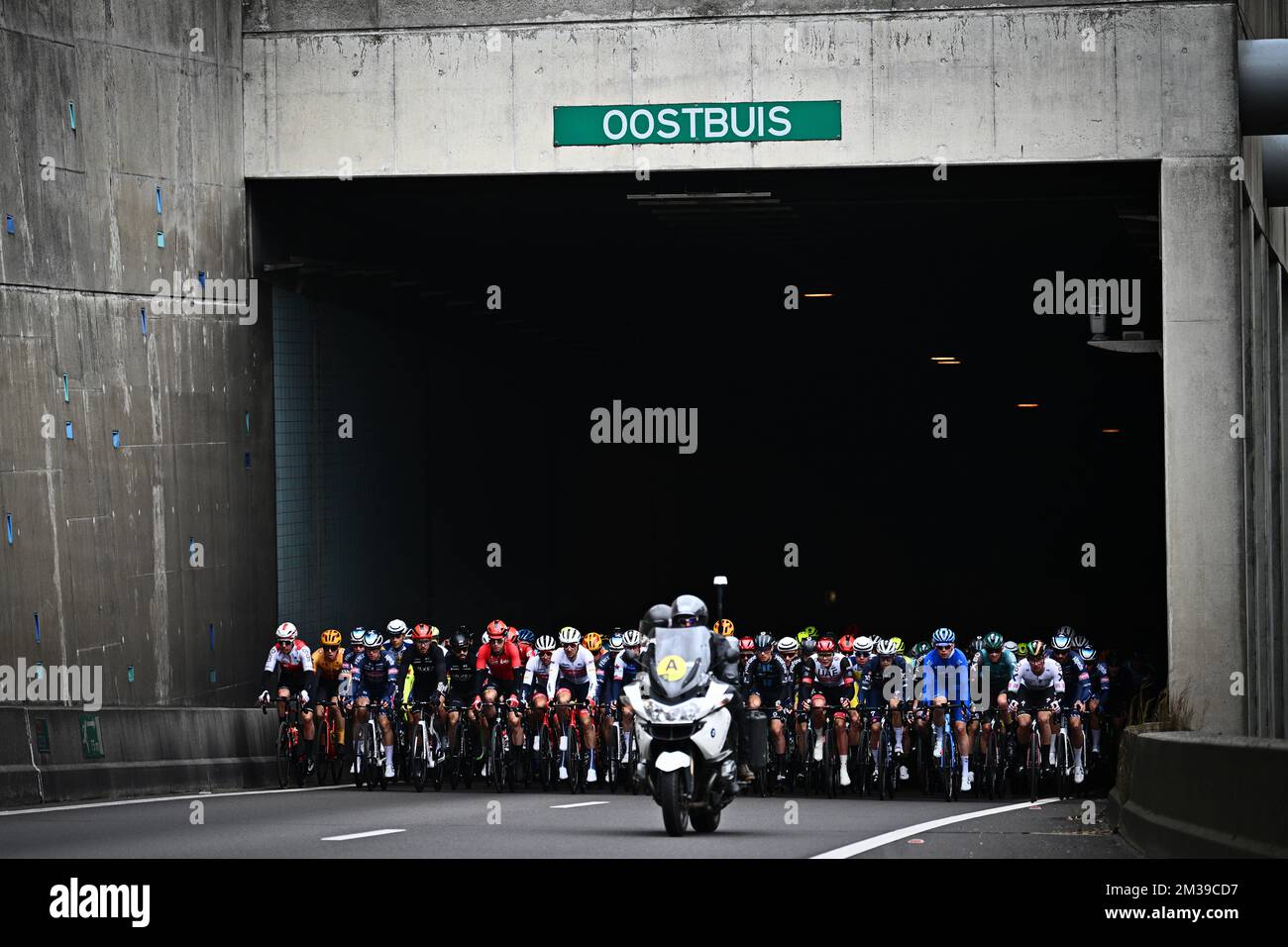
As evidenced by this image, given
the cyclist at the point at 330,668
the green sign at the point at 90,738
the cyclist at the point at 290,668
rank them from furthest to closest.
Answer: the cyclist at the point at 330,668 → the cyclist at the point at 290,668 → the green sign at the point at 90,738

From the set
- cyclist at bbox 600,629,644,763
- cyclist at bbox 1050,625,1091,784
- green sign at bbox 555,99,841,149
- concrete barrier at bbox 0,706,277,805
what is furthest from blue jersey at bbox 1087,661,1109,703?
concrete barrier at bbox 0,706,277,805

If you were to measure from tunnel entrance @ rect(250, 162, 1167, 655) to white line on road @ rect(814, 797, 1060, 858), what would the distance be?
24.6 feet

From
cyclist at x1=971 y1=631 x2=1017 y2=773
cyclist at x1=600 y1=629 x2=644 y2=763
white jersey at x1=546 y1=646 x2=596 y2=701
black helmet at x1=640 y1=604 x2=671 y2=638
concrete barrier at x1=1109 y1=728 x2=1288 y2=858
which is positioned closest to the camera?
concrete barrier at x1=1109 y1=728 x2=1288 y2=858

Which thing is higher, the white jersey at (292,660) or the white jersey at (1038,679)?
the white jersey at (292,660)

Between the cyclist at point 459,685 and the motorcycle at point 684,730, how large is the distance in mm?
7227

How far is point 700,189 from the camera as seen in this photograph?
73.6 feet

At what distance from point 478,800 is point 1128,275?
55.1ft

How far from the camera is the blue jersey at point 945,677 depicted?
21.2 metres

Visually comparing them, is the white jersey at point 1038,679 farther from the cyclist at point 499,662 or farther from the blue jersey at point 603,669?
the cyclist at point 499,662

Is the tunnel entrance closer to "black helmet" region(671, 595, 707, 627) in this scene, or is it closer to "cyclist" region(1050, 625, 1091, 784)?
"cyclist" region(1050, 625, 1091, 784)

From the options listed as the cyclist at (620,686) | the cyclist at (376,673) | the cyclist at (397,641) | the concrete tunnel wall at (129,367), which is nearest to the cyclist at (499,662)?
the cyclist at (397,641)

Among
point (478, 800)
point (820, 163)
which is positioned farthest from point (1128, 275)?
point (478, 800)

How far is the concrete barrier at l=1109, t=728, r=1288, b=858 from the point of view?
373 inches
